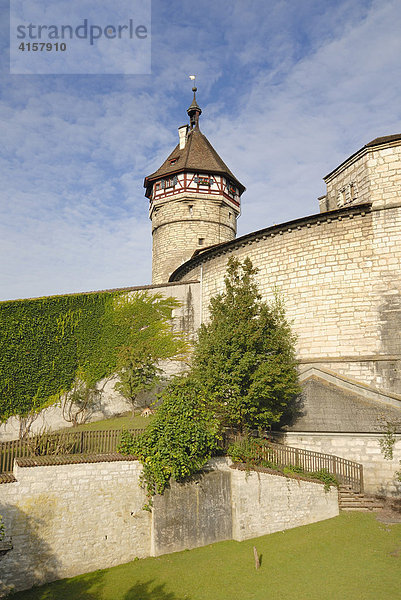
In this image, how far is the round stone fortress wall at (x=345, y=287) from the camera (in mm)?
16344

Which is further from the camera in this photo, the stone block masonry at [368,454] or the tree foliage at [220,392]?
the stone block masonry at [368,454]

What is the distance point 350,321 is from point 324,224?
13.8 feet

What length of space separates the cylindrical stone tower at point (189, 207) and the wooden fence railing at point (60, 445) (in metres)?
20.4

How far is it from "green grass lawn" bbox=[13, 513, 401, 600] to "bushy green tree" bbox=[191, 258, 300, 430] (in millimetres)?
3652

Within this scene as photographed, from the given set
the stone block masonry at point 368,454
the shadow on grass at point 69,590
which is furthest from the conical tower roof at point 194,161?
the shadow on grass at point 69,590

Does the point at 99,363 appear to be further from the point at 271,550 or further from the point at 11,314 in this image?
the point at 271,550

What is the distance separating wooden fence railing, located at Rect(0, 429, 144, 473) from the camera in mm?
10309

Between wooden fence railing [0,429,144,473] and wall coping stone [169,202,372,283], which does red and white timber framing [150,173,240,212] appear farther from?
wooden fence railing [0,429,144,473]

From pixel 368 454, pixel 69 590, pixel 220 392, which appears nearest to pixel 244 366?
pixel 220 392

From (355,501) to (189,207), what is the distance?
23.5m

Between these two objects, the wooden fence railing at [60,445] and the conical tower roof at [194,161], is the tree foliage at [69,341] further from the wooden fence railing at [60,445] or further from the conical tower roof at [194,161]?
the conical tower roof at [194,161]

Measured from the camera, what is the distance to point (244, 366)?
1338 centimetres

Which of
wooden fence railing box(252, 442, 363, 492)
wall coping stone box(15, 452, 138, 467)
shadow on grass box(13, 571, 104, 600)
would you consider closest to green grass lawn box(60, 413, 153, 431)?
wall coping stone box(15, 452, 138, 467)

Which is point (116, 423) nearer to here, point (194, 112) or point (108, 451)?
point (108, 451)
